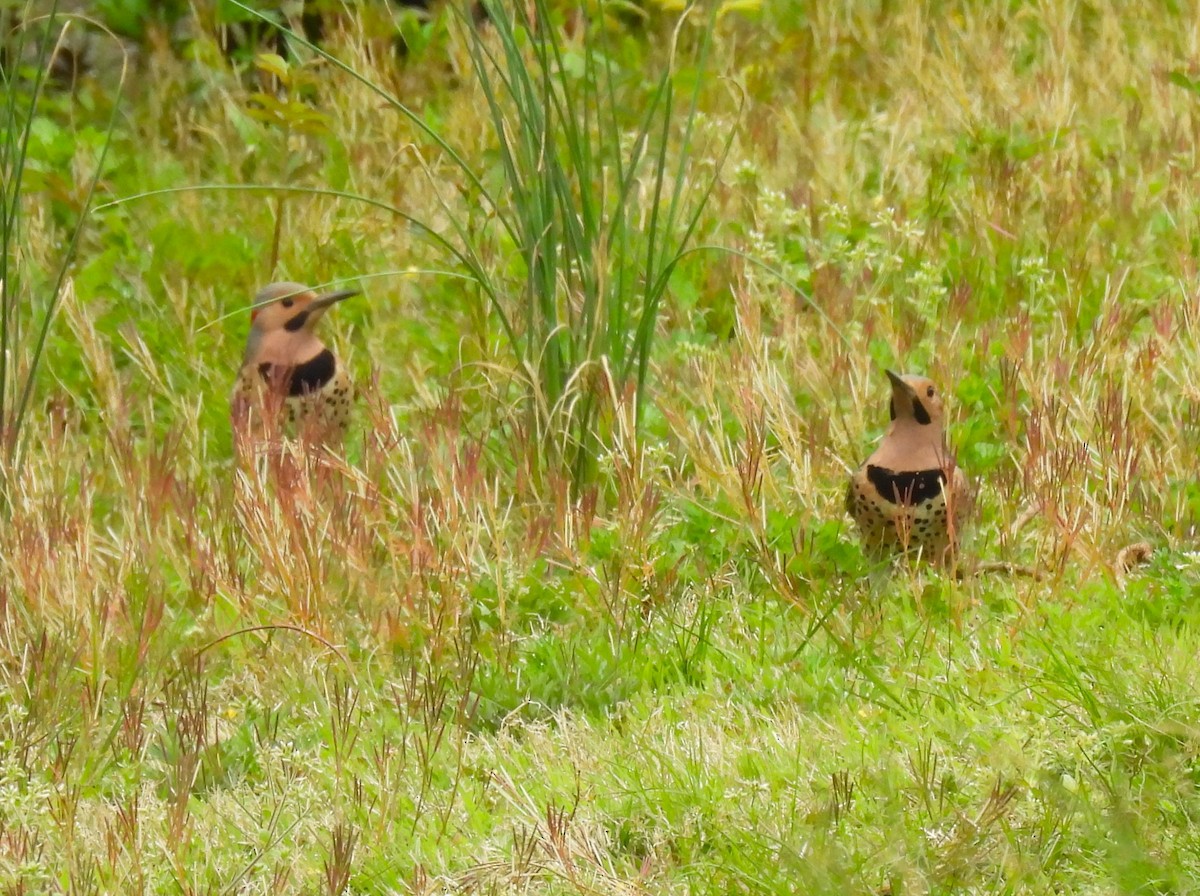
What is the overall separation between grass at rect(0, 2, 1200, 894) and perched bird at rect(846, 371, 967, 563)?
92mm

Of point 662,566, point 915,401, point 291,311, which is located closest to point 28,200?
point 291,311

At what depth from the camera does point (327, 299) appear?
17.4 ft

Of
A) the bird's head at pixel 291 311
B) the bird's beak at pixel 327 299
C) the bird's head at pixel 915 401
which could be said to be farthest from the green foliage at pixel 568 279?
the bird's head at pixel 291 311

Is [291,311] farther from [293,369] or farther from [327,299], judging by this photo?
[293,369]

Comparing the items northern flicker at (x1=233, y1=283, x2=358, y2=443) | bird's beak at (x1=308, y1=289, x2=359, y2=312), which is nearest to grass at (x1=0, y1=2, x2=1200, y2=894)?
northern flicker at (x1=233, y1=283, x2=358, y2=443)

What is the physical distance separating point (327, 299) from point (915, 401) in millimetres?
2016

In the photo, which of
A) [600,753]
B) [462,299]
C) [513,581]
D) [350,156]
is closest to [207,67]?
[350,156]

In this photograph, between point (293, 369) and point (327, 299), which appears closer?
point (293, 369)

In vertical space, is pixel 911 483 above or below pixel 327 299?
below

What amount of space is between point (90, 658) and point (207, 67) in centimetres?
466

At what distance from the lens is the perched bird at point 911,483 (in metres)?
3.96

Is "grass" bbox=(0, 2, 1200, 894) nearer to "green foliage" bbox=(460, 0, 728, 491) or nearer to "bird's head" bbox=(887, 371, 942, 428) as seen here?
"green foliage" bbox=(460, 0, 728, 491)

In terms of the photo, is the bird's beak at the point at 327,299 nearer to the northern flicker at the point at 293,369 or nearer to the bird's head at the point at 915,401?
the northern flicker at the point at 293,369

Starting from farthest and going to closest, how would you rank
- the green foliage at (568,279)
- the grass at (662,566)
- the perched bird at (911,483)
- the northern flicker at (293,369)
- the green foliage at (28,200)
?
the northern flicker at (293,369)
the green foliage at (568,279)
the green foliage at (28,200)
the perched bird at (911,483)
the grass at (662,566)
